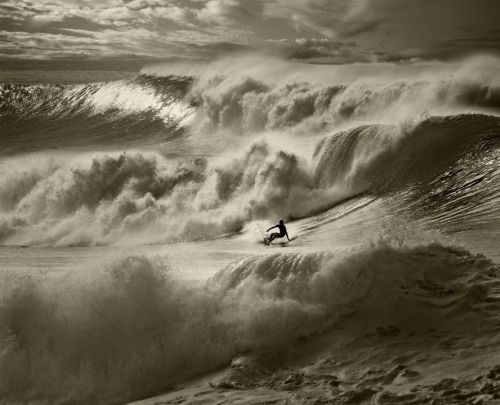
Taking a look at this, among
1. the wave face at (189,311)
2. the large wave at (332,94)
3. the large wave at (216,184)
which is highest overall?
the large wave at (332,94)

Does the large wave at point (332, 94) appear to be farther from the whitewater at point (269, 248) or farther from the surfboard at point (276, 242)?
the surfboard at point (276, 242)

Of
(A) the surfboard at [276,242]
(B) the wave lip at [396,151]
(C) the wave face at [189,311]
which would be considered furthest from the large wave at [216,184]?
(C) the wave face at [189,311]

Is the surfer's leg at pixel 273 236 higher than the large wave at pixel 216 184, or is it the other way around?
the large wave at pixel 216 184

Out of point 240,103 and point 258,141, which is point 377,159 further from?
point 240,103

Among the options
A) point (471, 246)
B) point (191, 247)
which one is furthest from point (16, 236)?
point (471, 246)

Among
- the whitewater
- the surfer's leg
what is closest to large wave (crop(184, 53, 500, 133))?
the whitewater

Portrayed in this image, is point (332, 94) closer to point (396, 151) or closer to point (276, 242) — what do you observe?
point (396, 151)
